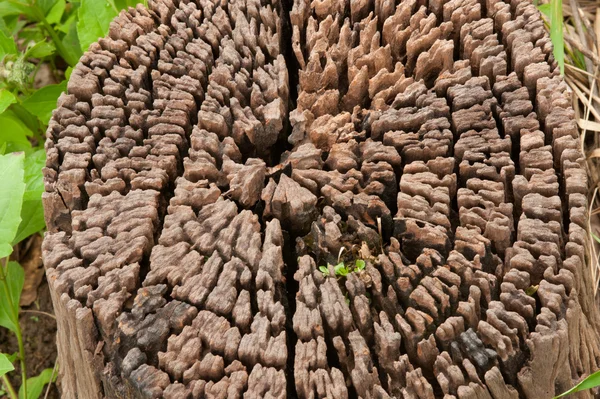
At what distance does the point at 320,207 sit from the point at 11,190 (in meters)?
0.88

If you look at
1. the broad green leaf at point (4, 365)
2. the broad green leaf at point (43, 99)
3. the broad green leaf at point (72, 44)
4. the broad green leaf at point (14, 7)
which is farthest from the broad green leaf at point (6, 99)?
the broad green leaf at point (4, 365)

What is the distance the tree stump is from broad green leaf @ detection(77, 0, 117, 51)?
16.6 inches

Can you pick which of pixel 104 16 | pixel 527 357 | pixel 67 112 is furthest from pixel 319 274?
pixel 104 16

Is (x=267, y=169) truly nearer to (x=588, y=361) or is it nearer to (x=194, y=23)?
(x=194, y=23)

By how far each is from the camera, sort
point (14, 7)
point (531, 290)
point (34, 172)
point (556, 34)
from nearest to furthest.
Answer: point (531, 290), point (556, 34), point (34, 172), point (14, 7)

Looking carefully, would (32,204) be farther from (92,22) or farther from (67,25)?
(67,25)

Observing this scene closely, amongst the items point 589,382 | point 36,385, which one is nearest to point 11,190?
point 36,385

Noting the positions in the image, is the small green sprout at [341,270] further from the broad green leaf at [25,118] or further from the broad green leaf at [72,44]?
the broad green leaf at [72,44]

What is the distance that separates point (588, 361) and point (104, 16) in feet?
6.56

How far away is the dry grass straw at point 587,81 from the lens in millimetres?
2410

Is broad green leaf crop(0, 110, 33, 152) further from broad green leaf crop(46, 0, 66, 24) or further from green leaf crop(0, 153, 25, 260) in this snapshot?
green leaf crop(0, 153, 25, 260)

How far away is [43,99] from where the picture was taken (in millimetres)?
2541

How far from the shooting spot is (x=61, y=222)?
1.68 meters

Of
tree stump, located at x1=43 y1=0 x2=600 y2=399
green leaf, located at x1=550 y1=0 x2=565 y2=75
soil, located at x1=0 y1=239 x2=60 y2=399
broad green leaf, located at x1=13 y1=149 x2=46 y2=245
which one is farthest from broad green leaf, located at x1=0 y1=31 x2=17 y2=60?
green leaf, located at x1=550 y1=0 x2=565 y2=75
